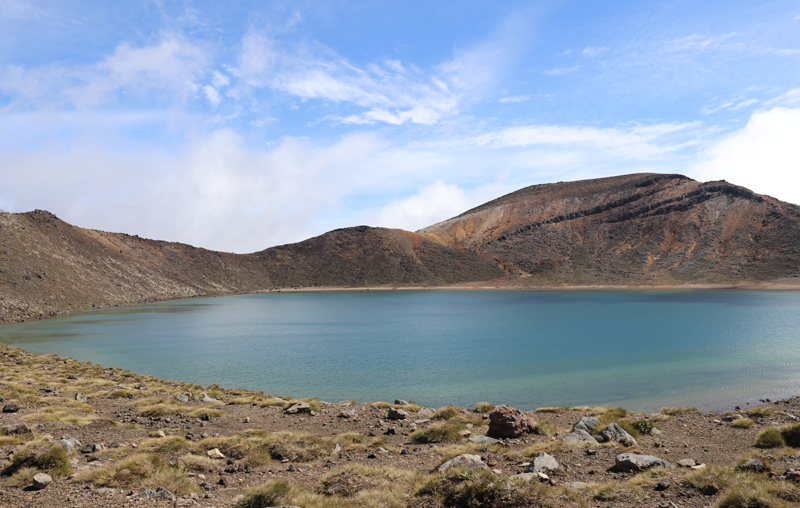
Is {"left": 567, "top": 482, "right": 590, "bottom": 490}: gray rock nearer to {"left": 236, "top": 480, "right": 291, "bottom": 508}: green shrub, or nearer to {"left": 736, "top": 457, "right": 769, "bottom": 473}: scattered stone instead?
{"left": 736, "top": 457, "right": 769, "bottom": 473}: scattered stone

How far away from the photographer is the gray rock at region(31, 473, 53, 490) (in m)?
7.72

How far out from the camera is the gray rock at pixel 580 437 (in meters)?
11.9

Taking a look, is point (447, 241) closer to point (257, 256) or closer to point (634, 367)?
point (257, 256)

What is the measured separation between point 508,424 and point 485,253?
163 metres

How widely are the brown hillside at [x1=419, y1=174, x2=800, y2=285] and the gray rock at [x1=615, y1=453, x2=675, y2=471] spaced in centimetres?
13536

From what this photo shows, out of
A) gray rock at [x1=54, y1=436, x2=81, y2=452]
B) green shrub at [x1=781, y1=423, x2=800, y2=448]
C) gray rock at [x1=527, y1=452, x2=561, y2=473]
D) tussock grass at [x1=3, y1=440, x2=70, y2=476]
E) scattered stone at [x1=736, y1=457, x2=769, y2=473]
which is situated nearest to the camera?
tussock grass at [x1=3, y1=440, x2=70, y2=476]

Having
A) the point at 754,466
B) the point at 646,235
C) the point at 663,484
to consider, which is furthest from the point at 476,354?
the point at 646,235

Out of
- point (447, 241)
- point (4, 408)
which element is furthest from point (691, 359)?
point (447, 241)

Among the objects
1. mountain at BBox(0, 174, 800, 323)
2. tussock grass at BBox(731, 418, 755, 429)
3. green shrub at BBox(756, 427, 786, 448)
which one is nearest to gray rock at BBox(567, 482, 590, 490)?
green shrub at BBox(756, 427, 786, 448)

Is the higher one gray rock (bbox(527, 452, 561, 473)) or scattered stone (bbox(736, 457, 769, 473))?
scattered stone (bbox(736, 457, 769, 473))

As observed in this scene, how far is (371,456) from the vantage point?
11.2 m

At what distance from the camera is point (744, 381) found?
81.2 ft

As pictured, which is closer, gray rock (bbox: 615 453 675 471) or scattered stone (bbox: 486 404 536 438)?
gray rock (bbox: 615 453 675 471)

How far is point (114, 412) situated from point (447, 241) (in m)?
179
